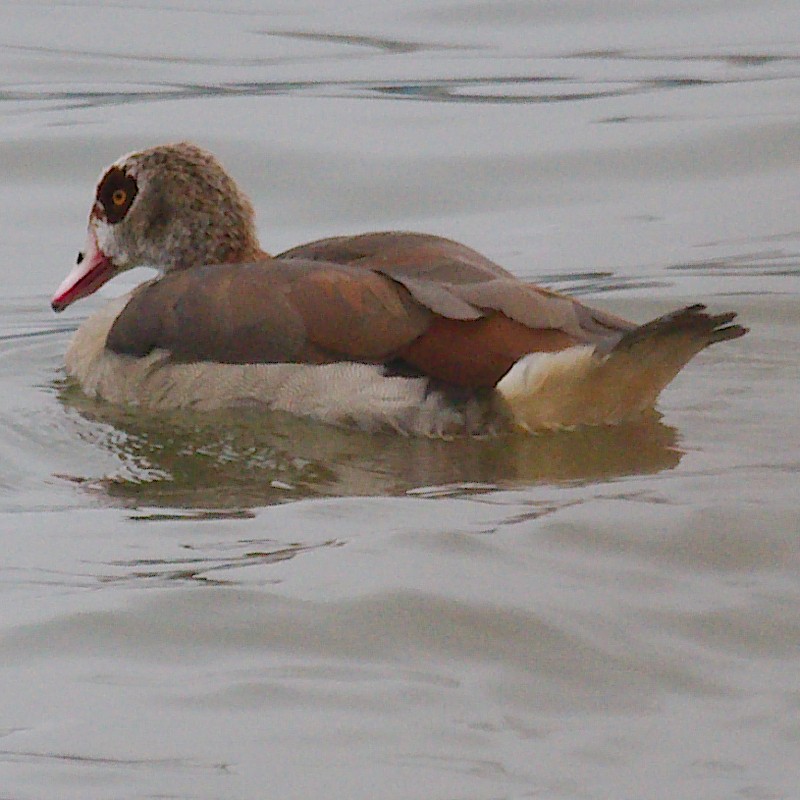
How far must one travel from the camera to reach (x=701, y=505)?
239 inches

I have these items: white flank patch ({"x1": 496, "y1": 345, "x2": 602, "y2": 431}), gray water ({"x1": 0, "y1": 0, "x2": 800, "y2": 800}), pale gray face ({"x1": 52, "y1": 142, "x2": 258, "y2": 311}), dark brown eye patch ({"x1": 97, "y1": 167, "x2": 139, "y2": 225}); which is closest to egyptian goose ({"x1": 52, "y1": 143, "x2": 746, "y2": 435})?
white flank patch ({"x1": 496, "y1": 345, "x2": 602, "y2": 431})

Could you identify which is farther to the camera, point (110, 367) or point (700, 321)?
point (110, 367)

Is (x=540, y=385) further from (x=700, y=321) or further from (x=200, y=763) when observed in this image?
(x=200, y=763)

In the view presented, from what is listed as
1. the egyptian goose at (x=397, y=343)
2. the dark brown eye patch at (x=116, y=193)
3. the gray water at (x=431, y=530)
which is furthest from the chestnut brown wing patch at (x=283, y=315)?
the dark brown eye patch at (x=116, y=193)

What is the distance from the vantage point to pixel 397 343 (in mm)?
7141

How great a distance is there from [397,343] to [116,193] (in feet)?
6.20

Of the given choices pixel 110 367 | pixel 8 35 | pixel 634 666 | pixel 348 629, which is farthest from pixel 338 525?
pixel 8 35

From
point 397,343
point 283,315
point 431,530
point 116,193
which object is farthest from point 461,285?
point 116,193

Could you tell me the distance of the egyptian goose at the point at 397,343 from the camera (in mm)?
7086

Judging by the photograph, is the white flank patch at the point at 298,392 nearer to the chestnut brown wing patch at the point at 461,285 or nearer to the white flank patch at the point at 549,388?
the white flank patch at the point at 549,388

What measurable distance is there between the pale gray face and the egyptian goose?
0.69 meters

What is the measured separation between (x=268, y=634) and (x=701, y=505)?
1631 millimetres

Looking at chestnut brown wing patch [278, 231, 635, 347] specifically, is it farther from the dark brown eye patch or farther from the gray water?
the dark brown eye patch

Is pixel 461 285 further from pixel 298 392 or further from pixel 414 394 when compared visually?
pixel 298 392
